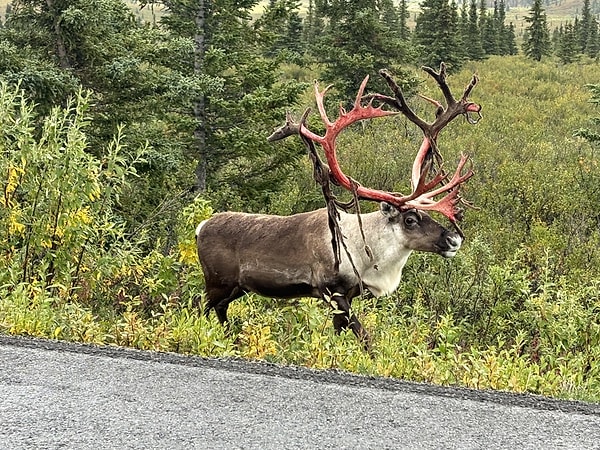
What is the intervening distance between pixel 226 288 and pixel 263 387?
3.79 meters

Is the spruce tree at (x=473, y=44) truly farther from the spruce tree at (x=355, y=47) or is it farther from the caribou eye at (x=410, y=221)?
the caribou eye at (x=410, y=221)

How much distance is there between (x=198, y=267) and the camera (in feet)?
27.5

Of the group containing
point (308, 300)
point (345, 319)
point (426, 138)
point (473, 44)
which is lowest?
point (308, 300)

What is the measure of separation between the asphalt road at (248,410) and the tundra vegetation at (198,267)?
87 cm

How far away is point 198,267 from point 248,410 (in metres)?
4.78

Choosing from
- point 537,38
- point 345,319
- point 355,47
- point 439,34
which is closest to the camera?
point 345,319

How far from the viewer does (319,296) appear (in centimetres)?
731

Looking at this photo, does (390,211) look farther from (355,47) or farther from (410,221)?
(355,47)

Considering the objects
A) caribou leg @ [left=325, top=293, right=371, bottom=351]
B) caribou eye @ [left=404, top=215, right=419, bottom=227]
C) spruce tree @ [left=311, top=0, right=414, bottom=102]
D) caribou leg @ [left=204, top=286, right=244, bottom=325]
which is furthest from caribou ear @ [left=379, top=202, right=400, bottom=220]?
spruce tree @ [left=311, top=0, right=414, bottom=102]

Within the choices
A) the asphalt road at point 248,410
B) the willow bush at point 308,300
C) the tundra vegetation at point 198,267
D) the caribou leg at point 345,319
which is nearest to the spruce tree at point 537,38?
the tundra vegetation at point 198,267

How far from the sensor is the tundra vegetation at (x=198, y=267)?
5.48 m

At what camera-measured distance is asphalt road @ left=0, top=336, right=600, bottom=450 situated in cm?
335

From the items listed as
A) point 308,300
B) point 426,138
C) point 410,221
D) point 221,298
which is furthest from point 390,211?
point 221,298

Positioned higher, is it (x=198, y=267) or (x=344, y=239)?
(x=344, y=239)
